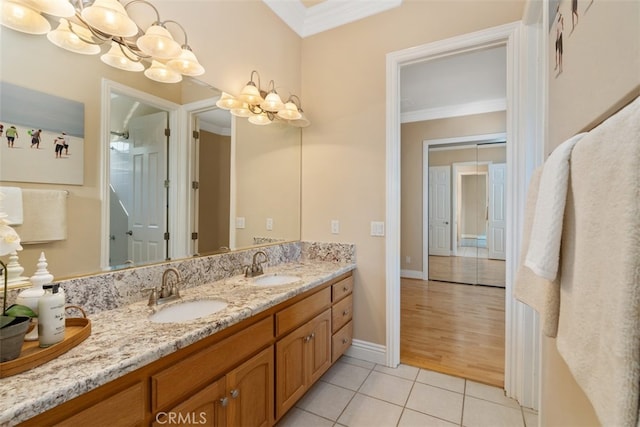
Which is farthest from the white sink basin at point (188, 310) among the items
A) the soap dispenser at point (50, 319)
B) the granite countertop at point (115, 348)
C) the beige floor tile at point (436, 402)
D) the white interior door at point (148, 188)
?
the beige floor tile at point (436, 402)

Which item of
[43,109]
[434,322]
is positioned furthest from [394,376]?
[43,109]

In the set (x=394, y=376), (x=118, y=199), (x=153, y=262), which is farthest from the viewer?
(x=394, y=376)

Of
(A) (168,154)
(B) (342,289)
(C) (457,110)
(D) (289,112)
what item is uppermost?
(C) (457,110)

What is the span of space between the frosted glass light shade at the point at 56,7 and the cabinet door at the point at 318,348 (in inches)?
72.9

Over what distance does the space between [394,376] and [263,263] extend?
Answer: 1.30 m

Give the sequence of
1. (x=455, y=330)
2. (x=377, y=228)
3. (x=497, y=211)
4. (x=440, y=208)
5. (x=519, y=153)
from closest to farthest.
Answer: (x=519, y=153) → (x=377, y=228) → (x=455, y=330) → (x=497, y=211) → (x=440, y=208)

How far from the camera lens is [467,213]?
210 inches

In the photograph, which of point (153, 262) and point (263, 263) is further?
point (263, 263)

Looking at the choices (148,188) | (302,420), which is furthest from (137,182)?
(302,420)

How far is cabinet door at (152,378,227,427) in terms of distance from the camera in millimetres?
938

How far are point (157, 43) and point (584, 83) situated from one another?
1646 mm

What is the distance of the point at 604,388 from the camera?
17.3 inches

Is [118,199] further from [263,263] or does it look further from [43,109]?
[263,263]

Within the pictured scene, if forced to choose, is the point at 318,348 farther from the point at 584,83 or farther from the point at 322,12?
the point at 322,12
